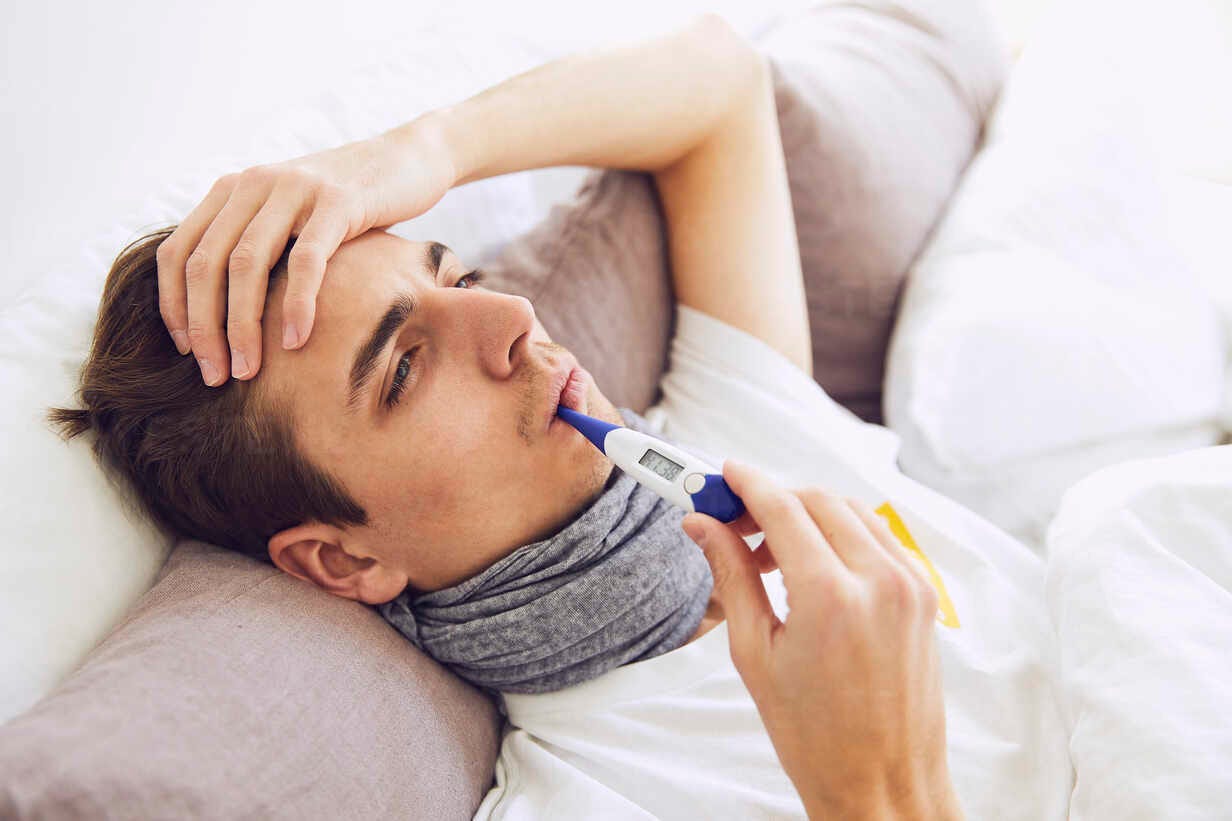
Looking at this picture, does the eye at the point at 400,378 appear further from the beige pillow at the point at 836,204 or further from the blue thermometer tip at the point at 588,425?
the beige pillow at the point at 836,204

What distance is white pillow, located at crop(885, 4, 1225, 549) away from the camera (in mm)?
1362

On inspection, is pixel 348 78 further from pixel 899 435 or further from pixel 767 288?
pixel 899 435

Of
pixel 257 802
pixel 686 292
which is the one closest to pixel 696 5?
pixel 686 292

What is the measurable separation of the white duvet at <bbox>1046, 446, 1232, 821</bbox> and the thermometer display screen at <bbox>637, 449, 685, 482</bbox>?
0.46 m

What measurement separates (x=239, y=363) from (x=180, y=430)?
11 cm

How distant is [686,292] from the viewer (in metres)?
1.35

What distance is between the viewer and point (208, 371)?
2.73 feet

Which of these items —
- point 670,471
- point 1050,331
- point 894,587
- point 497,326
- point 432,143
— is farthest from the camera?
point 1050,331

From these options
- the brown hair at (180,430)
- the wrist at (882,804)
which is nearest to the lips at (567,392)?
the brown hair at (180,430)

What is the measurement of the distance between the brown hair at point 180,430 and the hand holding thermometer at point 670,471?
258mm

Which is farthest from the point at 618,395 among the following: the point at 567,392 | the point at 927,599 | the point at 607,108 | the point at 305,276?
the point at 927,599

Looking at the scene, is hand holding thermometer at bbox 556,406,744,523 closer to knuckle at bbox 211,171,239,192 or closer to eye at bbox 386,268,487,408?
eye at bbox 386,268,487,408

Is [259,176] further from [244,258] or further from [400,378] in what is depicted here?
Answer: [400,378]

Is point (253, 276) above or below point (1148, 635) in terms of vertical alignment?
above
